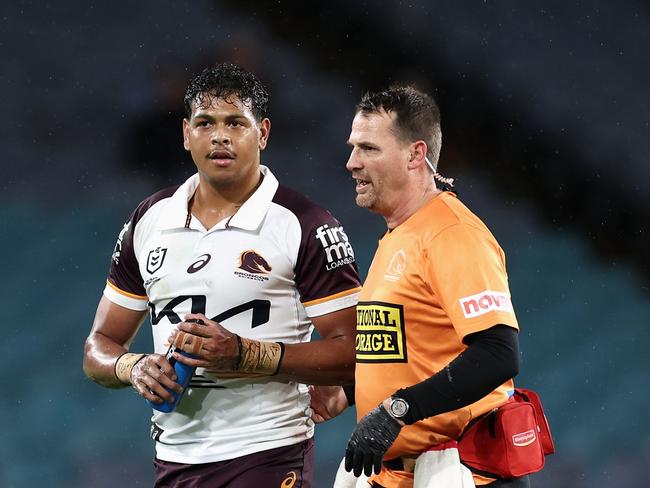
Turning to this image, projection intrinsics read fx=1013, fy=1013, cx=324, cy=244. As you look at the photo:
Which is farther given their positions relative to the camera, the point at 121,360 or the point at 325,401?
the point at 325,401

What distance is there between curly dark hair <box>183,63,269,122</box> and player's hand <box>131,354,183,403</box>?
0.61 metres

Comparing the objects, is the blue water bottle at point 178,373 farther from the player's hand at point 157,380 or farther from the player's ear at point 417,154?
the player's ear at point 417,154

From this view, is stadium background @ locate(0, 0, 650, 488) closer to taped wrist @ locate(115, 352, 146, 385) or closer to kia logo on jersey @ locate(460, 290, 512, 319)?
taped wrist @ locate(115, 352, 146, 385)

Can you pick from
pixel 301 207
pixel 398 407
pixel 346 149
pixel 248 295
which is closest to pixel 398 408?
pixel 398 407

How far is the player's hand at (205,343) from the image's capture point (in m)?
2.13

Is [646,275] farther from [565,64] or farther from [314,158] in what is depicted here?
[314,158]

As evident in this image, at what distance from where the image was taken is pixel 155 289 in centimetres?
238

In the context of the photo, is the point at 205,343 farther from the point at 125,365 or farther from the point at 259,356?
the point at 125,365

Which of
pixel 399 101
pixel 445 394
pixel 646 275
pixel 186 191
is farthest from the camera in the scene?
pixel 646 275

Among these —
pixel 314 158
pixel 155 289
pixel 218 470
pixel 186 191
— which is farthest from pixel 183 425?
pixel 314 158

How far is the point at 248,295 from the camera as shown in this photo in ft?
7.53

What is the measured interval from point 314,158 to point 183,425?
8.61ft

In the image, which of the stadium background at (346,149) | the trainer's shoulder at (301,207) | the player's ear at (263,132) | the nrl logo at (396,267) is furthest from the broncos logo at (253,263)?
the stadium background at (346,149)

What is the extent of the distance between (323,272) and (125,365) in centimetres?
51
